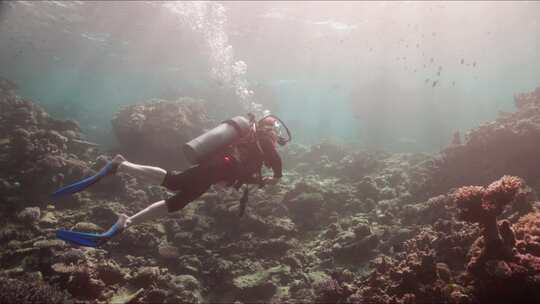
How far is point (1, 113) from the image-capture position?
656 inches

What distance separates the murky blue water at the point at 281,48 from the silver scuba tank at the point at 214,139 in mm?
17262

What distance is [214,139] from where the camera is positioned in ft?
19.3

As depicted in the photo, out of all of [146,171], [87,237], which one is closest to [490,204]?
[146,171]

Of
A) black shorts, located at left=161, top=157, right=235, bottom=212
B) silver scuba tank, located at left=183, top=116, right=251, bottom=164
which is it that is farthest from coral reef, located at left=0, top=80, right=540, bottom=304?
silver scuba tank, located at left=183, top=116, right=251, bottom=164

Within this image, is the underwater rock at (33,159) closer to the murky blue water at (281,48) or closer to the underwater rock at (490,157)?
the murky blue water at (281,48)

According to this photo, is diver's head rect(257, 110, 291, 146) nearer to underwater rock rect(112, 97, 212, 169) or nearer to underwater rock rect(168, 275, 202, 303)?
underwater rock rect(168, 275, 202, 303)

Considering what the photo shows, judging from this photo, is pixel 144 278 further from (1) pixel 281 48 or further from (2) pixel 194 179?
(1) pixel 281 48

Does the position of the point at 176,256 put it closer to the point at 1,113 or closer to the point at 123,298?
the point at 123,298

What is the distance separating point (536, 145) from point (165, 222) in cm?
1309

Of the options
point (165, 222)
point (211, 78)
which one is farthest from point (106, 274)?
point (211, 78)

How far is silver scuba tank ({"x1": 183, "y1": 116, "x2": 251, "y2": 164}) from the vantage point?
5.70 metres

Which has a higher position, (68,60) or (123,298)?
(68,60)

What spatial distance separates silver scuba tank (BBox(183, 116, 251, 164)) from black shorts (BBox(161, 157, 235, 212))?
0.59 ft

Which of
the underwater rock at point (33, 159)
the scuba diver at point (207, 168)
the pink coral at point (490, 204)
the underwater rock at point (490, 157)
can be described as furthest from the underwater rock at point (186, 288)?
the underwater rock at point (490, 157)
